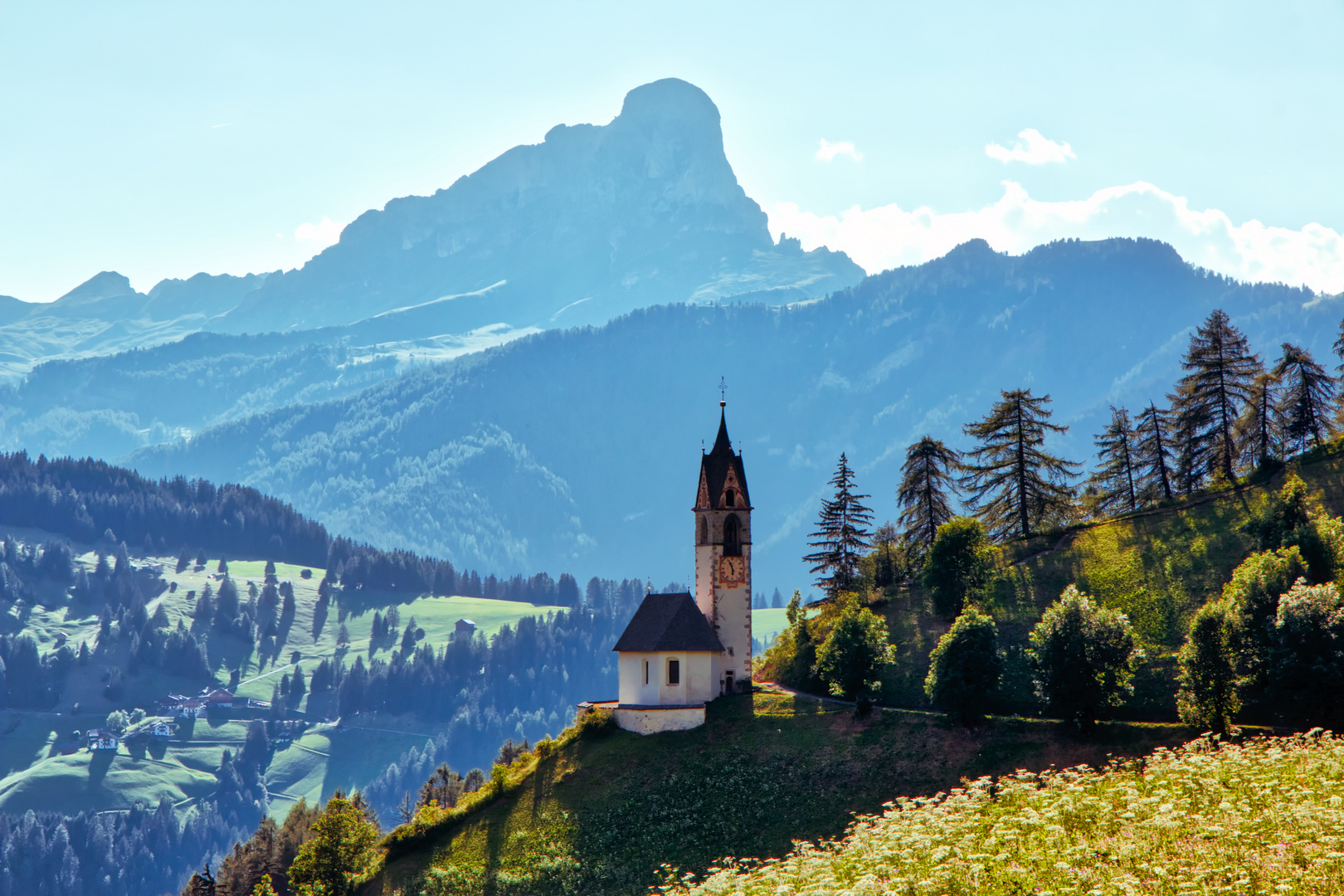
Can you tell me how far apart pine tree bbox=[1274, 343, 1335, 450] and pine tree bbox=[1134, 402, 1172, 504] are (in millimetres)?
10359

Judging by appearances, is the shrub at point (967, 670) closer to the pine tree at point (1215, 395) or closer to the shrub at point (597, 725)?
the shrub at point (597, 725)

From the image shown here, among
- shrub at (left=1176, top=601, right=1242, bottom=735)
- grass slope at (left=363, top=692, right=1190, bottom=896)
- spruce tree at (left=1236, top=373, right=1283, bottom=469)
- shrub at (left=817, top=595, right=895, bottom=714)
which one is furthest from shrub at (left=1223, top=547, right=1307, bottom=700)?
spruce tree at (left=1236, top=373, right=1283, bottom=469)

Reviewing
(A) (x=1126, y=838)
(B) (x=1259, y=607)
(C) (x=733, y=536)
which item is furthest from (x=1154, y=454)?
(A) (x=1126, y=838)

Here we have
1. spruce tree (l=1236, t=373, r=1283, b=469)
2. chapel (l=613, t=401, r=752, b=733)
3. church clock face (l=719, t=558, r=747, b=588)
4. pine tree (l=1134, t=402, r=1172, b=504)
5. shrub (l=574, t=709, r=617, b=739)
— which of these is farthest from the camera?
pine tree (l=1134, t=402, r=1172, b=504)

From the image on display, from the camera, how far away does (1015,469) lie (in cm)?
11469

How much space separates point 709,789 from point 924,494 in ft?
145

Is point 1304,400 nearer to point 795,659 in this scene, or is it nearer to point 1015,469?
point 1015,469

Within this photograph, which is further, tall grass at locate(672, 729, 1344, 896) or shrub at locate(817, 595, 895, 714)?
shrub at locate(817, 595, 895, 714)

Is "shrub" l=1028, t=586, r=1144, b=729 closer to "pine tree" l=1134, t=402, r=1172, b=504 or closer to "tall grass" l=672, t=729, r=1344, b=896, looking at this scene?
"tall grass" l=672, t=729, r=1344, b=896

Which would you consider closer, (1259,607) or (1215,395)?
(1259,607)

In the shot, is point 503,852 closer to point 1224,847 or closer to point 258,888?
point 258,888

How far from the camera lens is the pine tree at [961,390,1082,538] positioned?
374 ft

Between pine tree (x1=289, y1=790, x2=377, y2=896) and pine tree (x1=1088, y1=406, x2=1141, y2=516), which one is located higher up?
pine tree (x1=1088, y1=406, x2=1141, y2=516)

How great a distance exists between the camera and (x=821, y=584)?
108m
